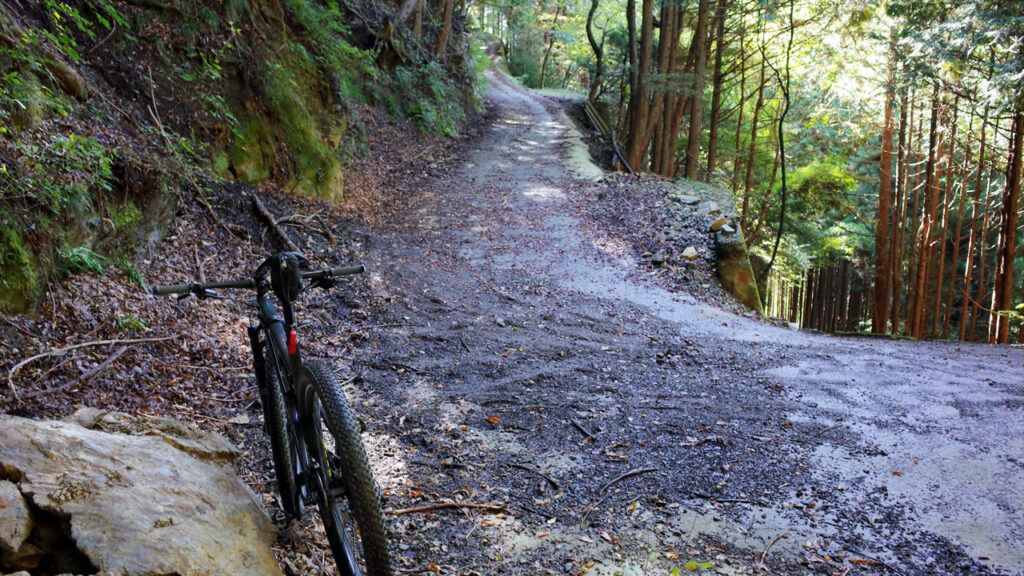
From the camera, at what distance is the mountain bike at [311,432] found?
201 centimetres

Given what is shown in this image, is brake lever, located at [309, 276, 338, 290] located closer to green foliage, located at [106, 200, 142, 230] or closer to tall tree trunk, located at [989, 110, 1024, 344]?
green foliage, located at [106, 200, 142, 230]

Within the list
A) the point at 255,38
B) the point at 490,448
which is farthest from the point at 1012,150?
the point at 255,38

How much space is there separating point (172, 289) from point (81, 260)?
289cm

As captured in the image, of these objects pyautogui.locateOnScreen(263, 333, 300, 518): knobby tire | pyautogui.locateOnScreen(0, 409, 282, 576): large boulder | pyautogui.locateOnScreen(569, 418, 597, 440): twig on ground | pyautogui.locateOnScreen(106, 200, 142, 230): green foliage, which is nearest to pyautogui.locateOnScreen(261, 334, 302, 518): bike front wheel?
pyautogui.locateOnScreen(263, 333, 300, 518): knobby tire

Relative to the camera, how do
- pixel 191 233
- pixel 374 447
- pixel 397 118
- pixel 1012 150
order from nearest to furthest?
pixel 374 447 → pixel 191 233 → pixel 1012 150 → pixel 397 118

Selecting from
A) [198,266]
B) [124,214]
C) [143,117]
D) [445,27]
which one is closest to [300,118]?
[143,117]

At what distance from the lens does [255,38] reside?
8.73m

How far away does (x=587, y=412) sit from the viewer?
15.0 feet

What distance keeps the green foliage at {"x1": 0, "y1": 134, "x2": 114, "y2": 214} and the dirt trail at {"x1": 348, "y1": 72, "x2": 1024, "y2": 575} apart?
104 inches

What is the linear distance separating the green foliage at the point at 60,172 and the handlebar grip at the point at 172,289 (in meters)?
2.45

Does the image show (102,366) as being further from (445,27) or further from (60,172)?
(445,27)

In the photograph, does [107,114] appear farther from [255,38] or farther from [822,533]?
[822,533]

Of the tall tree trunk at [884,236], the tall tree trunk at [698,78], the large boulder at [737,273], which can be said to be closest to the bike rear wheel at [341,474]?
the large boulder at [737,273]

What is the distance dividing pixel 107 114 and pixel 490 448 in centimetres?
536
